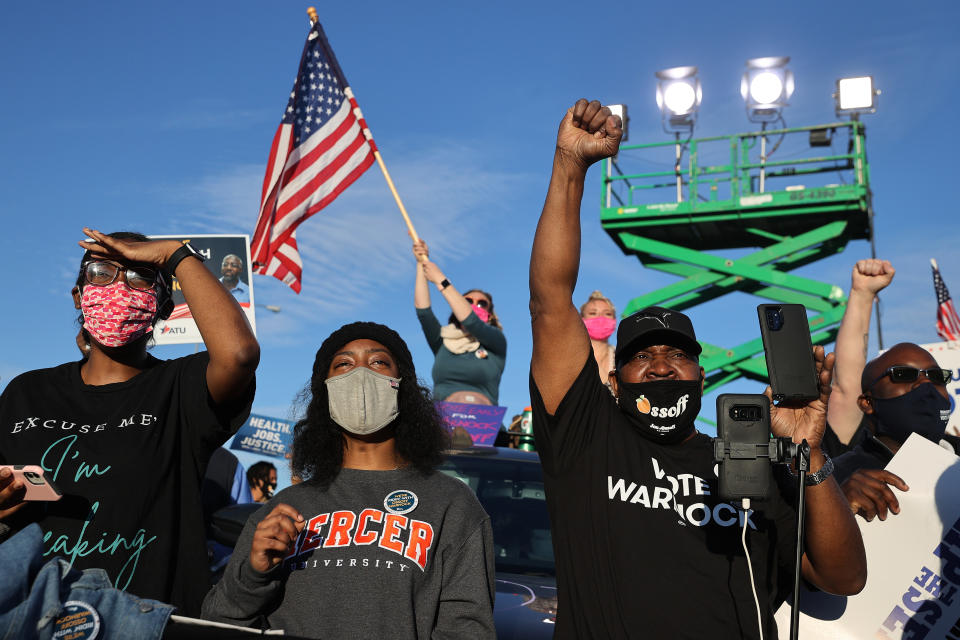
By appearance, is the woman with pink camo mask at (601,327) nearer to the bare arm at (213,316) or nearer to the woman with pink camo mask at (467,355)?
the woman with pink camo mask at (467,355)

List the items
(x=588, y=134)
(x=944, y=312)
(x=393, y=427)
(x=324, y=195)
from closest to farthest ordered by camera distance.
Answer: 1. (x=588, y=134)
2. (x=393, y=427)
3. (x=324, y=195)
4. (x=944, y=312)

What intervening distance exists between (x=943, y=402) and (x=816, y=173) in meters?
22.4

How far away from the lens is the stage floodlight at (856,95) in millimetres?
24984

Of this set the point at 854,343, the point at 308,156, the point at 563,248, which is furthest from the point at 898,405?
the point at 308,156

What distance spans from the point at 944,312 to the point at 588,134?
16347mm

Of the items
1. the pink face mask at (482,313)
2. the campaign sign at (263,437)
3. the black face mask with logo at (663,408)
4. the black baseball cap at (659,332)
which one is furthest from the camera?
the campaign sign at (263,437)

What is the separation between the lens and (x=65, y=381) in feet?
12.0

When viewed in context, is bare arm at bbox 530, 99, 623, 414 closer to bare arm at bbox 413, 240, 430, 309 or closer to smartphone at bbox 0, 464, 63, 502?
smartphone at bbox 0, 464, 63, 502

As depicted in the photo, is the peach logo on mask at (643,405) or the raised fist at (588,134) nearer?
the raised fist at (588,134)

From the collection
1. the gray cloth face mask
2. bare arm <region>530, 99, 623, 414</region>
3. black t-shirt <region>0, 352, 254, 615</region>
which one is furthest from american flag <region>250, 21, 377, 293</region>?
bare arm <region>530, 99, 623, 414</region>

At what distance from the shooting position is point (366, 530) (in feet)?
11.3

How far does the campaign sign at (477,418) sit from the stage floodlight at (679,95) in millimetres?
20289

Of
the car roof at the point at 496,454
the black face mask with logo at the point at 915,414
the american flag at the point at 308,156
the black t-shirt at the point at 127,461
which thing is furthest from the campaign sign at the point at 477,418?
the black t-shirt at the point at 127,461

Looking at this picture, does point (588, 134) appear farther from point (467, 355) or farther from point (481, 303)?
point (481, 303)
